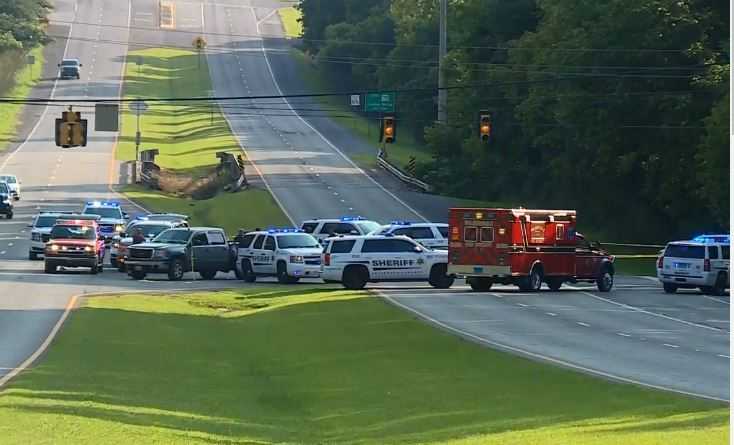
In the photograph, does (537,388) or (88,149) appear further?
(88,149)

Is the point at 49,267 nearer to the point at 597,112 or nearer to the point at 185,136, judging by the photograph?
the point at 597,112

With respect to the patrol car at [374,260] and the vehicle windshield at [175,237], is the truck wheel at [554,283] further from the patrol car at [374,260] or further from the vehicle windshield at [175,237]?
the vehicle windshield at [175,237]

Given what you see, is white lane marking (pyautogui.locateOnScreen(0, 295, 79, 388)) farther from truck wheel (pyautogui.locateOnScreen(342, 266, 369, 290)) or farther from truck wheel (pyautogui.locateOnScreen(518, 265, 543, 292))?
truck wheel (pyautogui.locateOnScreen(518, 265, 543, 292))

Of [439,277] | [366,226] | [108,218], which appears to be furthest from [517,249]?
[108,218]

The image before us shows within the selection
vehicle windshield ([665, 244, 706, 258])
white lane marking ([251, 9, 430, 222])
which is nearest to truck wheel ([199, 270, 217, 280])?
vehicle windshield ([665, 244, 706, 258])

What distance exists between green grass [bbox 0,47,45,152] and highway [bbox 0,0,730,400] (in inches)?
86.2

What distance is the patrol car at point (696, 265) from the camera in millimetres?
45656

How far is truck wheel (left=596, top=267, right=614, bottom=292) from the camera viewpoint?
4581 centimetres

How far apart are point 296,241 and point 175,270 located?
4.35m

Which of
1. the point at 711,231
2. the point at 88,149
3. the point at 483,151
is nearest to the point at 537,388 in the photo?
the point at 711,231

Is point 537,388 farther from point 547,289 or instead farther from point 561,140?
point 561,140

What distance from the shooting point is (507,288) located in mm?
46812

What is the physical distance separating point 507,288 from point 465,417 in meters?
26.8

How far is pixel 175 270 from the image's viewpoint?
4919 centimetres
